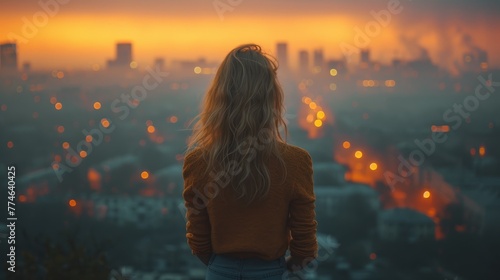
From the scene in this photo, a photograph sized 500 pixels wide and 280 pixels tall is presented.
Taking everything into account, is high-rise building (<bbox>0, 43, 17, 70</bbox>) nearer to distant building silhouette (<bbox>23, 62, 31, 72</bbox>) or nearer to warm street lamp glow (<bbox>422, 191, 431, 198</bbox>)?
distant building silhouette (<bbox>23, 62, 31, 72</bbox>)

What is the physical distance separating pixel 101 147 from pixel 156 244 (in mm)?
1492

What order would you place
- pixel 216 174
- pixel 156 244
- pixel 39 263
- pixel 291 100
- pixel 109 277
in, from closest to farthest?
1. pixel 216 174
2. pixel 109 277
3. pixel 39 263
4. pixel 156 244
5. pixel 291 100

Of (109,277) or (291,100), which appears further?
(291,100)

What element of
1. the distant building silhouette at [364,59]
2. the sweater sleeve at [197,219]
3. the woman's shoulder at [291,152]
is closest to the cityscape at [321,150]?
the distant building silhouette at [364,59]

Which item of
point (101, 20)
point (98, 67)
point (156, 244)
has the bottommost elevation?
point (156, 244)

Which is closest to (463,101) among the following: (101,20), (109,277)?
(101,20)

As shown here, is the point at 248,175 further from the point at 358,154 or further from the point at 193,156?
the point at 358,154

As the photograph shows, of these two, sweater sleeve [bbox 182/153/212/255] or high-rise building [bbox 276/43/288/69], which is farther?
high-rise building [bbox 276/43/288/69]

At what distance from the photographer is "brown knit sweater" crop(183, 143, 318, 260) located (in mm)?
1188

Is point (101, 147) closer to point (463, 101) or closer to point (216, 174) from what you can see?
point (463, 101)

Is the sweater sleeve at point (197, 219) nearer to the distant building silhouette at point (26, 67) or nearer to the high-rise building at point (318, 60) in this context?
the distant building silhouette at point (26, 67)

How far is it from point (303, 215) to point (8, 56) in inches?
217

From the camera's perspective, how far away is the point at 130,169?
23.7 ft

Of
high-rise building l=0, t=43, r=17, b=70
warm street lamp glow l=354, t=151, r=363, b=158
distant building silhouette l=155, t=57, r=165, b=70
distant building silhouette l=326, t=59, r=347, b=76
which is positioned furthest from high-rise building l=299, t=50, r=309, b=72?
high-rise building l=0, t=43, r=17, b=70
